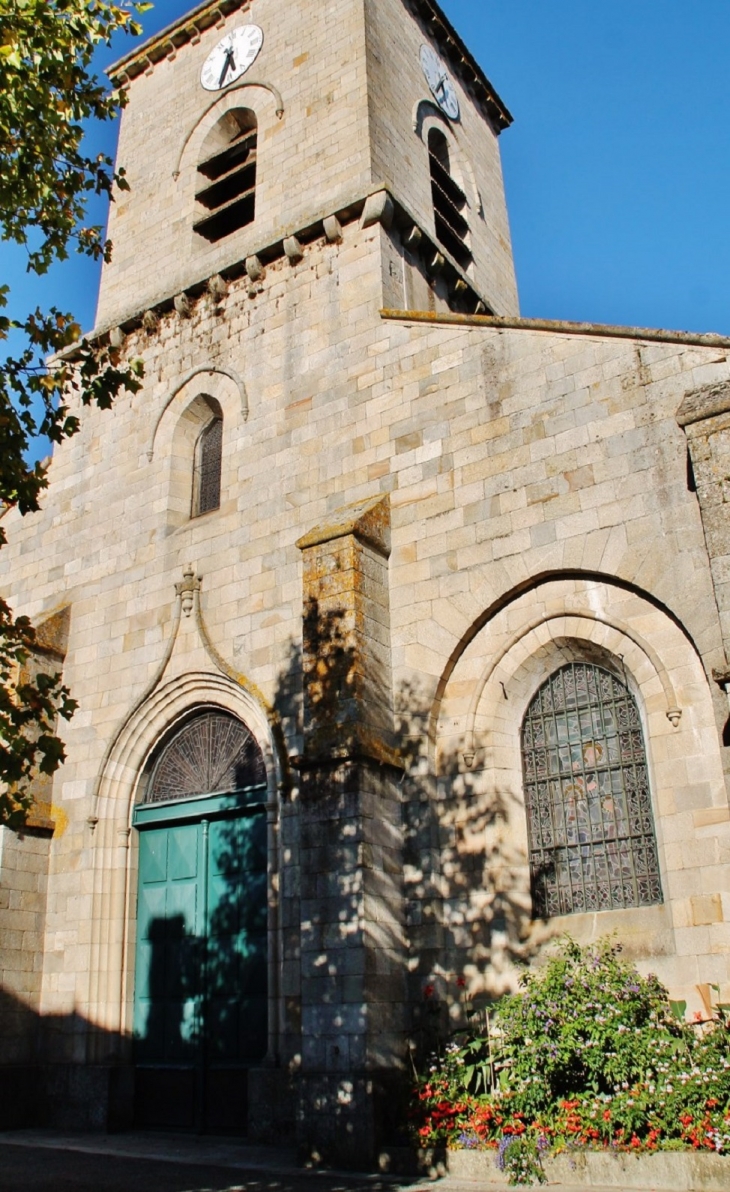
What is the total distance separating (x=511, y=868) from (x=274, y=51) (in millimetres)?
13302

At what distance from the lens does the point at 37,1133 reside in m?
11.2

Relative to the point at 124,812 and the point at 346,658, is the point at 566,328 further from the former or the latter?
the point at 124,812

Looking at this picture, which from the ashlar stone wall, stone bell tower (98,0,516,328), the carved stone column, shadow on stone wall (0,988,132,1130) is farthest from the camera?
stone bell tower (98,0,516,328)

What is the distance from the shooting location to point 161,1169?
342 inches

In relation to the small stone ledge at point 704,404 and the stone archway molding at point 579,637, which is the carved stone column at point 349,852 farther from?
the small stone ledge at point 704,404

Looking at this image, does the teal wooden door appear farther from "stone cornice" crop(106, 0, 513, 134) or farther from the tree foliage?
"stone cornice" crop(106, 0, 513, 134)

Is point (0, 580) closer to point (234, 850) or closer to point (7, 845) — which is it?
point (7, 845)

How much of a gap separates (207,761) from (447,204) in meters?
9.84

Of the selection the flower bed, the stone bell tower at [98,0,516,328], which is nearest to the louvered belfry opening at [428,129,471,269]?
the stone bell tower at [98,0,516,328]

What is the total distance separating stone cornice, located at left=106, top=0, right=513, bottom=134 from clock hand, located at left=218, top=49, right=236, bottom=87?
0.95m

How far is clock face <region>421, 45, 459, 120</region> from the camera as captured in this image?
17281 millimetres

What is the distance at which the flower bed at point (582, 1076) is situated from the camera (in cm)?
716

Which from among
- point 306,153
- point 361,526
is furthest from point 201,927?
point 306,153

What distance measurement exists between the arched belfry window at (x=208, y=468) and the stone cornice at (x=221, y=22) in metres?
7.21
